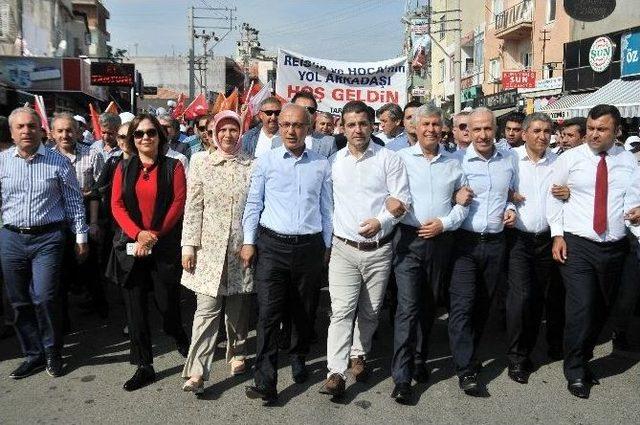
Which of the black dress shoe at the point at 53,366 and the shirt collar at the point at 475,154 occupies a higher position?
the shirt collar at the point at 475,154

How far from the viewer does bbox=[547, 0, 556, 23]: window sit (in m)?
28.4

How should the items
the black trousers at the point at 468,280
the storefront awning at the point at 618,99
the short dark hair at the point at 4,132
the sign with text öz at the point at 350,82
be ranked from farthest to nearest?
the storefront awning at the point at 618,99 < the sign with text öz at the point at 350,82 < the short dark hair at the point at 4,132 < the black trousers at the point at 468,280

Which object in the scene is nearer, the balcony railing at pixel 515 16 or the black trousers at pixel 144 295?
the black trousers at pixel 144 295

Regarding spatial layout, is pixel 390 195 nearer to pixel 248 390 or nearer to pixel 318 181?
pixel 318 181

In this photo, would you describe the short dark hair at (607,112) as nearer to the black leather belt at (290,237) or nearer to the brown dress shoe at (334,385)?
the black leather belt at (290,237)

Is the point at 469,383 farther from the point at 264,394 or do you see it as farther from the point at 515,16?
the point at 515,16

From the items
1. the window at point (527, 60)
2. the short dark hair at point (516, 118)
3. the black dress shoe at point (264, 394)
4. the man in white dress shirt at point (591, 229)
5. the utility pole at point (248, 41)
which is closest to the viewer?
the black dress shoe at point (264, 394)

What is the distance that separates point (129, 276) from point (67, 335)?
5.51ft

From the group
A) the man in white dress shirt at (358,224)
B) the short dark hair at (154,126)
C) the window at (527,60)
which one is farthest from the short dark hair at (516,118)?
the window at (527,60)

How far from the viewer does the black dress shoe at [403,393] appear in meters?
4.14

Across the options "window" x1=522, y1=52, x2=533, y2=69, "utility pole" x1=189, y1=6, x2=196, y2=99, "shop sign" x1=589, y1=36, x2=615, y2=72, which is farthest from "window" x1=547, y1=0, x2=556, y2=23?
"utility pole" x1=189, y1=6, x2=196, y2=99

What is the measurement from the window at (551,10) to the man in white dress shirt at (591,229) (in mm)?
27041

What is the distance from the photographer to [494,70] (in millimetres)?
35594

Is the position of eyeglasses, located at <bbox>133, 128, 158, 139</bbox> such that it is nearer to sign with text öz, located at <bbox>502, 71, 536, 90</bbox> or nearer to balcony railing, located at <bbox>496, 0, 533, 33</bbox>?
sign with text öz, located at <bbox>502, 71, 536, 90</bbox>
